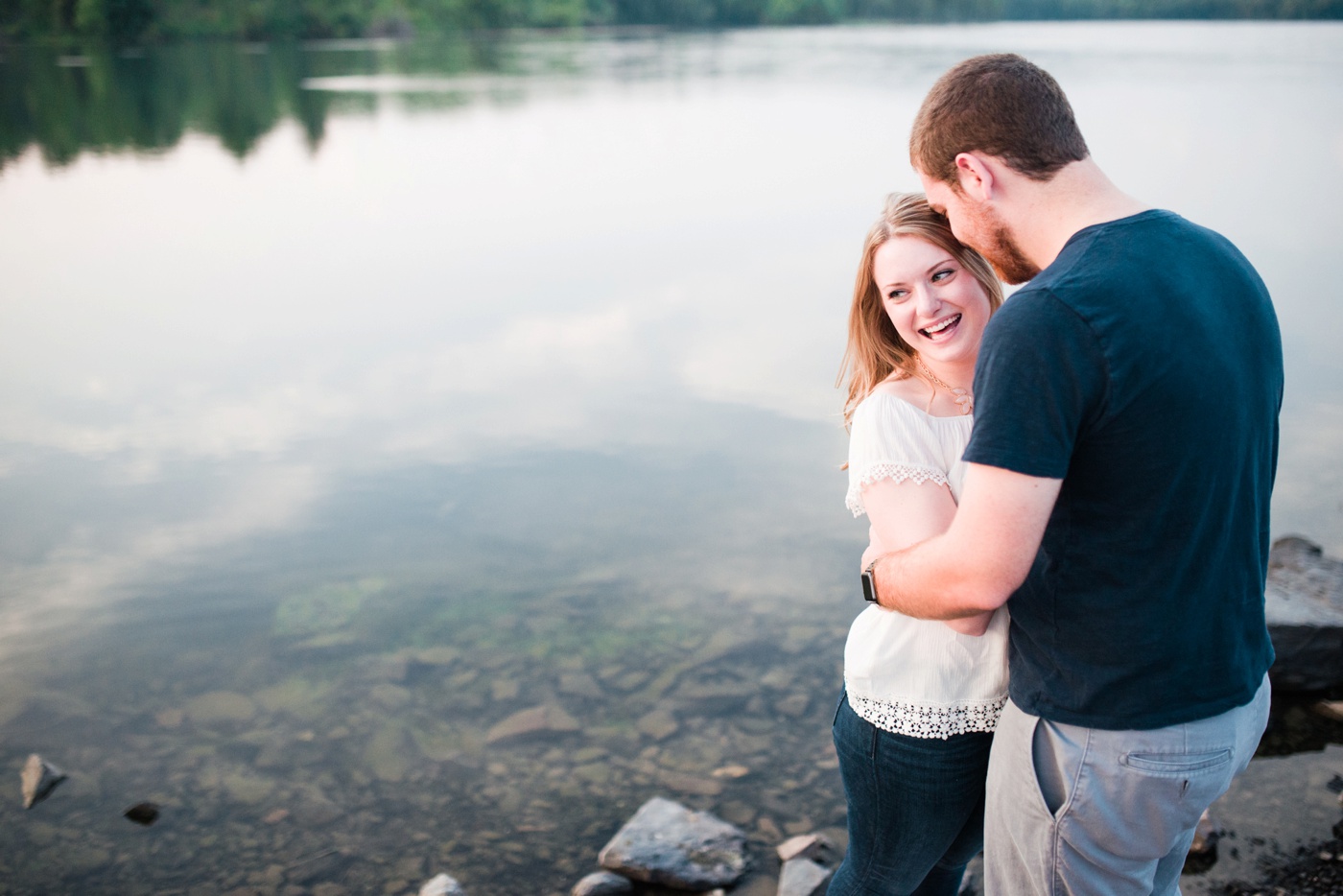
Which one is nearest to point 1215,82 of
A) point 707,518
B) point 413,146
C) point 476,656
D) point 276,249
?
point 413,146

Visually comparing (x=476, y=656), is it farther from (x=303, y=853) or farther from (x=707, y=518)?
(x=707, y=518)

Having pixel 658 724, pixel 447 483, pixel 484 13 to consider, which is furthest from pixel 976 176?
pixel 484 13

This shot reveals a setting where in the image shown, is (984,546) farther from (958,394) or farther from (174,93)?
(174,93)

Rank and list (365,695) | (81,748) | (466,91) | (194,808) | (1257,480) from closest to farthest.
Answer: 1. (1257,480)
2. (194,808)
3. (81,748)
4. (365,695)
5. (466,91)

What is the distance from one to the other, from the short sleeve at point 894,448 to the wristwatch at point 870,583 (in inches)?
4.9

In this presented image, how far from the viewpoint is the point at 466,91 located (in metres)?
31.3

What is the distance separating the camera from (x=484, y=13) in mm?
68125

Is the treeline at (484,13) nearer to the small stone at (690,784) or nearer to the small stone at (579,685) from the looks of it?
the small stone at (579,685)

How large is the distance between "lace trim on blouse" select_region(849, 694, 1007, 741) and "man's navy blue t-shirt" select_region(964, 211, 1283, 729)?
0.71 feet

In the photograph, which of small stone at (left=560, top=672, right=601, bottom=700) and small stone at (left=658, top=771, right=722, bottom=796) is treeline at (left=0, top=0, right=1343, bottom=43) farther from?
small stone at (left=658, top=771, right=722, bottom=796)

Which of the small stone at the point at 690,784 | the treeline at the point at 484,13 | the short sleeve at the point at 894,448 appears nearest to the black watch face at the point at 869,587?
the short sleeve at the point at 894,448

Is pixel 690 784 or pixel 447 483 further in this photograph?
pixel 447 483

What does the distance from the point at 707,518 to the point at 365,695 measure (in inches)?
106

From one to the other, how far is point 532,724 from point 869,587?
3.25m
